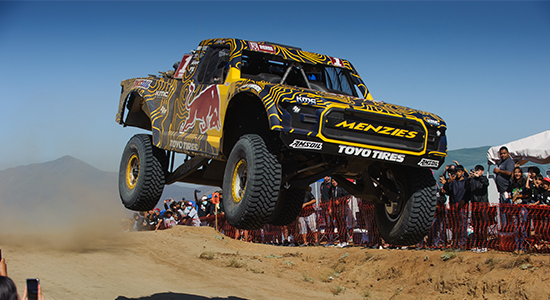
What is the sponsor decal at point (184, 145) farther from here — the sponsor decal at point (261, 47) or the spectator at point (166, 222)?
the spectator at point (166, 222)

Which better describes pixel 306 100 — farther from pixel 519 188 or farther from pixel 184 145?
pixel 519 188

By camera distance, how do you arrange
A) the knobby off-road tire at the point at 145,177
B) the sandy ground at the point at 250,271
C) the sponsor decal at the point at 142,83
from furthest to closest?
1. the sandy ground at the point at 250,271
2. the sponsor decal at the point at 142,83
3. the knobby off-road tire at the point at 145,177

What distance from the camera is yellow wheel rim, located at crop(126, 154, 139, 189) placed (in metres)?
7.66

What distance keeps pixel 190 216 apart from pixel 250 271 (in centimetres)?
854

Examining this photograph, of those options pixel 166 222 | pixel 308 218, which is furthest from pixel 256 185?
pixel 166 222

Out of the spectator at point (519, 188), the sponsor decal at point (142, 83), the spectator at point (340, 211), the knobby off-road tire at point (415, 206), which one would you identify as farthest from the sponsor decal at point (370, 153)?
the spectator at point (340, 211)

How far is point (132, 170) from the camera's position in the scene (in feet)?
25.5

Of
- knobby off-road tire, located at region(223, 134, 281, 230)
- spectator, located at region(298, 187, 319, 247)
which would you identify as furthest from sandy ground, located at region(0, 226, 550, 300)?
knobby off-road tire, located at region(223, 134, 281, 230)

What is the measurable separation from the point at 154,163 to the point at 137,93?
137cm

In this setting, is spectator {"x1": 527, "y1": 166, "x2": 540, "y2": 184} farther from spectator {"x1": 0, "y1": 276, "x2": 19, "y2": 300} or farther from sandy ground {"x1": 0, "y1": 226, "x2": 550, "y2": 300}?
spectator {"x1": 0, "y1": 276, "x2": 19, "y2": 300}

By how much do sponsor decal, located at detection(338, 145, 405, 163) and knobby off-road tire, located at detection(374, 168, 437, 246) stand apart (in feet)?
2.08

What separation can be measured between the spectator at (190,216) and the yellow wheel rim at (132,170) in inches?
512

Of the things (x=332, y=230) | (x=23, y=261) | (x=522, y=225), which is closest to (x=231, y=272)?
(x=332, y=230)

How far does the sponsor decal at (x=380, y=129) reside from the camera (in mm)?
5004
